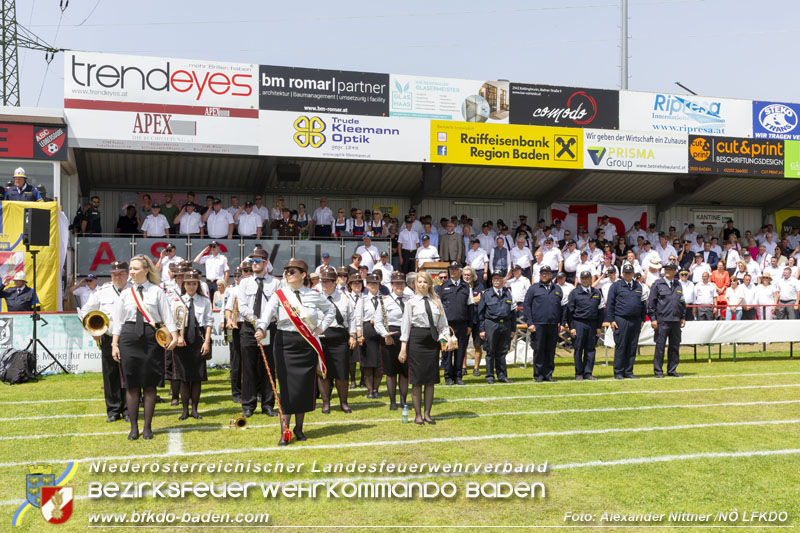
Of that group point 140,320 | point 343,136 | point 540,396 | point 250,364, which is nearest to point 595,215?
point 343,136

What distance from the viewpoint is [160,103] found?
1762 cm

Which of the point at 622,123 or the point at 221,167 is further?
the point at 622,123

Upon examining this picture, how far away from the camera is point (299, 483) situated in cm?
624

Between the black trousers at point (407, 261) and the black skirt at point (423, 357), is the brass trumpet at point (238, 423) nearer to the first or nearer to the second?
the black skirt at point (423, 357)

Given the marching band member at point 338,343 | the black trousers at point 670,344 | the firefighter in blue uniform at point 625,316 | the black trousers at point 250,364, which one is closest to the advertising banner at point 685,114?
the black trousers at point 670,344

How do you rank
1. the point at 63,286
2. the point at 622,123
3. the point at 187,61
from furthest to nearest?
the point at 622,123 → the point at 187,61 → the point at 63,286

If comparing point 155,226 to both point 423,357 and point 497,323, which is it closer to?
point 497,323

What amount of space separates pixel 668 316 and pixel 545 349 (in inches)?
101

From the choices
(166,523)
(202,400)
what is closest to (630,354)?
(202,400)

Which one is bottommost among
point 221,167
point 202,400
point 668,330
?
point 202,400

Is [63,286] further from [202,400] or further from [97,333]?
[97,333]

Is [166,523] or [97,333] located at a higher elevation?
[97,333]

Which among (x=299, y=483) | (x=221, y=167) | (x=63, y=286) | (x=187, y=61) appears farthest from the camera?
(x=221, y=167)

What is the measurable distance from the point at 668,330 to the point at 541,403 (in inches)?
176
